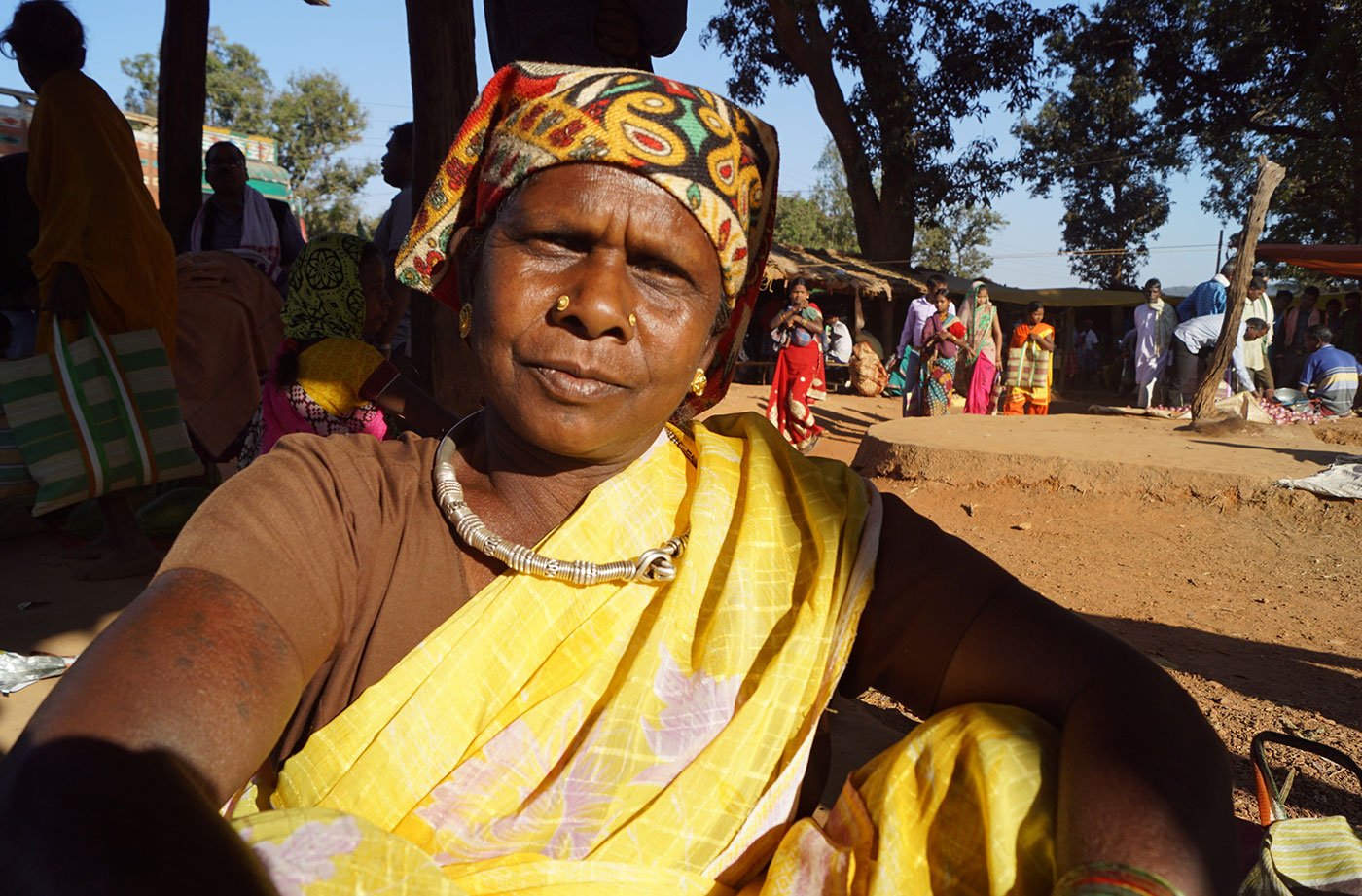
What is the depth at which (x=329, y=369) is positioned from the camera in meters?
3.22

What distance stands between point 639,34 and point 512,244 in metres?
2.14

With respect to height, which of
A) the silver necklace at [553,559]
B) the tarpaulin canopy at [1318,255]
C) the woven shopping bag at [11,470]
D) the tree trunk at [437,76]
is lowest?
the woven shopping bag at [11,470]

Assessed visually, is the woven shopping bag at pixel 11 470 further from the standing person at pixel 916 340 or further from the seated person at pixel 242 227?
the standing person at pixel 916 340

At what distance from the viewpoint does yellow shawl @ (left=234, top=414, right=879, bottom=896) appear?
1.19 meters

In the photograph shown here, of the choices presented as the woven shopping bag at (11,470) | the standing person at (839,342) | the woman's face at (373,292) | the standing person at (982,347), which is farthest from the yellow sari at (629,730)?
the standing person at (839,342)

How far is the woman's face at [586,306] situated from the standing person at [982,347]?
10150 mm

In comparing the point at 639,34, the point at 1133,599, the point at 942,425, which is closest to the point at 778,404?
the point at 942,425

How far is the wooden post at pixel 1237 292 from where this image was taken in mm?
8367

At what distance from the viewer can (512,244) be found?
143 cm

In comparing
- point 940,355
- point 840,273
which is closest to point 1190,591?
point 940,355

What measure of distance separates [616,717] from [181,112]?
5.69 meters

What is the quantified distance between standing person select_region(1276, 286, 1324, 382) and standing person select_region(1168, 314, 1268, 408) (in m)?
3.83

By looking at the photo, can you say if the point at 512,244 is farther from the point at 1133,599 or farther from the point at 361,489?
the point at 1133,599

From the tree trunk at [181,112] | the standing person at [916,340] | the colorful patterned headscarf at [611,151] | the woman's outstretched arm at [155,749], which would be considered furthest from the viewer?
the standing person at [916,340]
